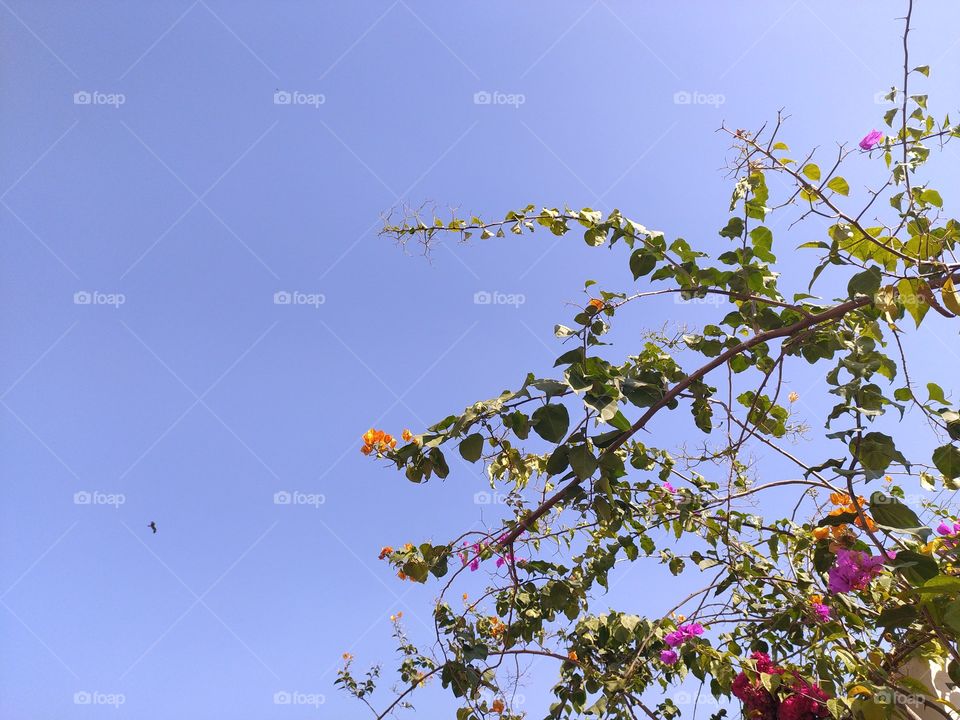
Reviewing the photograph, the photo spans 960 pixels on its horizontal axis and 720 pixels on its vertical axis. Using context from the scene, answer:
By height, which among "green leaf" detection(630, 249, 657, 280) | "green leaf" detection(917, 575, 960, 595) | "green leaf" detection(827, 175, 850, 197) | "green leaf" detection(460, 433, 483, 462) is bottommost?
"green leaf" detection(917, 575, 960, 595)

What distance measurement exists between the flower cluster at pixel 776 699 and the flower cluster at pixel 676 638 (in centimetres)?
16

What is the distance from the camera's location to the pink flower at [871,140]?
1.58m

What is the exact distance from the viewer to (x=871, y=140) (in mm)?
1578

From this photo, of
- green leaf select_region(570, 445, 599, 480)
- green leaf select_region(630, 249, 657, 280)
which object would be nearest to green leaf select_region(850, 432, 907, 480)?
green leaf select_region(570, 445, 599, 480)

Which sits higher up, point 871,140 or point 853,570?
point 871,140

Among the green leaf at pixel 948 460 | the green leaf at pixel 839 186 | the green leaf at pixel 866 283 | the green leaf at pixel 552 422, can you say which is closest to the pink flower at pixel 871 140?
the green leaf at pixel 839 186

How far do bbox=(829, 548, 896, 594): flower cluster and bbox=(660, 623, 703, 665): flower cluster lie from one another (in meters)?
0.45

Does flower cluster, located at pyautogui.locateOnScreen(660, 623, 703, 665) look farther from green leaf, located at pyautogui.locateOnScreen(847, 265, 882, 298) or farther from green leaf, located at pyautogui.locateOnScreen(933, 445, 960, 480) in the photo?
green leaf, located at pyautogui.locateOnScreen(847, 265, 882, 298)

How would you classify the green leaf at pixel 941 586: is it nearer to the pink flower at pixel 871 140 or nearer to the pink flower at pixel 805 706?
the pink flower at pixel 805 706

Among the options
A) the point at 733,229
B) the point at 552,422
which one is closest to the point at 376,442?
the point at 552,422

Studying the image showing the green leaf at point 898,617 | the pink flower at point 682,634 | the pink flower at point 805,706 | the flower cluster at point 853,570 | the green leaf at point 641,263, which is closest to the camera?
the green leaf at point 898,617

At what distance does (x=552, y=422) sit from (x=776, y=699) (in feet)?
3.06

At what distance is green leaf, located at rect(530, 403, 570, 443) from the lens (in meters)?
1.29

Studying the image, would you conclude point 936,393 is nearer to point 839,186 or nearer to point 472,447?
point 839,186
